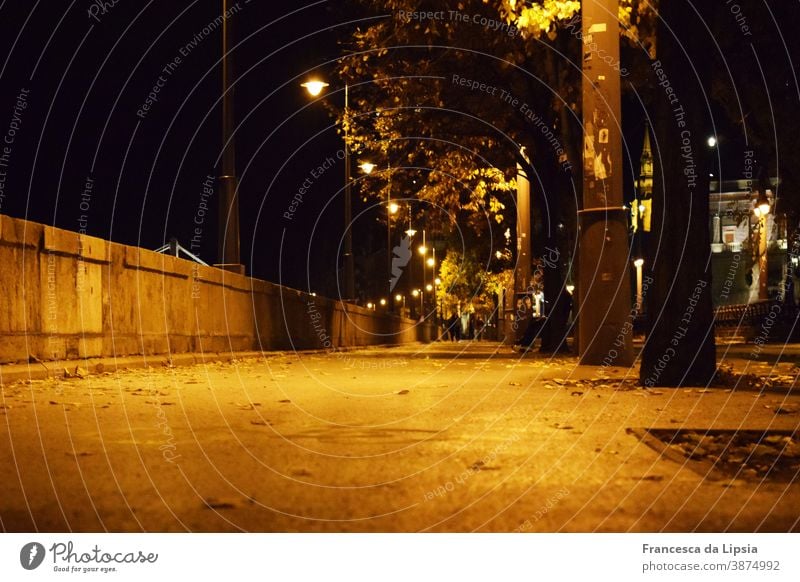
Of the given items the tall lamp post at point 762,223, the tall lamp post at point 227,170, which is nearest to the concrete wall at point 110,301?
the tall lamp post at point 227,170

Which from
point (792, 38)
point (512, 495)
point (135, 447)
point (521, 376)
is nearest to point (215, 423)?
point (135, 447)

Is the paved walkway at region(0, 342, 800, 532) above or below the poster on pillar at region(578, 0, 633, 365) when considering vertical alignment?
below

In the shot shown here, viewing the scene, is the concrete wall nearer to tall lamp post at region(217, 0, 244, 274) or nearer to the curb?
the curb

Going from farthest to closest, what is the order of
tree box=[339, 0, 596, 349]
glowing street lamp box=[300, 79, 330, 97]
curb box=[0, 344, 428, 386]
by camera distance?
glowing street lamp box=[300, 79, 330, 97] < tree box=[339, 0, 596, 349] < curb box=[0, 344, 428, 386]

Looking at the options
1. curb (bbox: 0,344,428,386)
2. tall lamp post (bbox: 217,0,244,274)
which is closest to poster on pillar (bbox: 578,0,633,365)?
curb (bbox: 0,344,428,386)

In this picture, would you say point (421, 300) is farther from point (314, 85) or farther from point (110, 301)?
point (110, 301)

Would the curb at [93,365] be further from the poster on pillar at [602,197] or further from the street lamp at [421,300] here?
the street lamp at [421,300]

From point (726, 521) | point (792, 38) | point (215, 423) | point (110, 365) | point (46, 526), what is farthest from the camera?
point (792, 38)

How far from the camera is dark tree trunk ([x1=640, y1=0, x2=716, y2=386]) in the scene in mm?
10070

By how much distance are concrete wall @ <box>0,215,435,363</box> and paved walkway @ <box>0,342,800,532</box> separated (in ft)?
4.44

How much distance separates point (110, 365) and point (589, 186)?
6.21 m

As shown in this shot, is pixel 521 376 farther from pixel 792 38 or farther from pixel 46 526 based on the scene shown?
pixel 46 526

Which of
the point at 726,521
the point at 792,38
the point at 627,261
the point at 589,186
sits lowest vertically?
the point at 726,521

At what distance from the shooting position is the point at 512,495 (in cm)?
441
